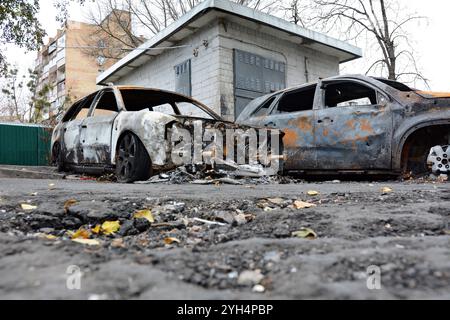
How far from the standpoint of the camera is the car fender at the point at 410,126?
14.1ft

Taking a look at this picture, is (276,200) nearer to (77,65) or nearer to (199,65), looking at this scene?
(199,65)

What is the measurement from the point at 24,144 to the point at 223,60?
7348 mm

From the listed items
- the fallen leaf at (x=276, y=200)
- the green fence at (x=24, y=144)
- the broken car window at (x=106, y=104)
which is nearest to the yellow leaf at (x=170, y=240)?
the fallen leaf at (x=276, y=200)

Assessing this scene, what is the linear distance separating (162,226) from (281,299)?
1.01 m

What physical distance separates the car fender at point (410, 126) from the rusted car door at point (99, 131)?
356 centimetres

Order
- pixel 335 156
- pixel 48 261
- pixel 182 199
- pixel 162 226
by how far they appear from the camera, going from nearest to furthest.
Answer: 1. pixel 48 261
2. pixel 162 226
3. pixel 182 199
4. pixel 335 156

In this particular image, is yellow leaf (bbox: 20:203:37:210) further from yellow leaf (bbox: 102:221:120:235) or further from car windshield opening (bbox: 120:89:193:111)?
car windshield opening (bbox: 120:89:193:111)

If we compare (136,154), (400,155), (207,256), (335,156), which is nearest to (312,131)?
(335,156)

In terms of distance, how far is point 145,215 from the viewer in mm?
1995

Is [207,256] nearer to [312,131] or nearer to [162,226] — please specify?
[162,226]

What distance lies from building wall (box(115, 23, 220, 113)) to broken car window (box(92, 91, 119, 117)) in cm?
310

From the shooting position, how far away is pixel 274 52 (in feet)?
31.9

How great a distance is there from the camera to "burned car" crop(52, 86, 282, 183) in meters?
4.39

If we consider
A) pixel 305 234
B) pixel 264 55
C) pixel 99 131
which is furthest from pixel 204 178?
pixel 264 55
